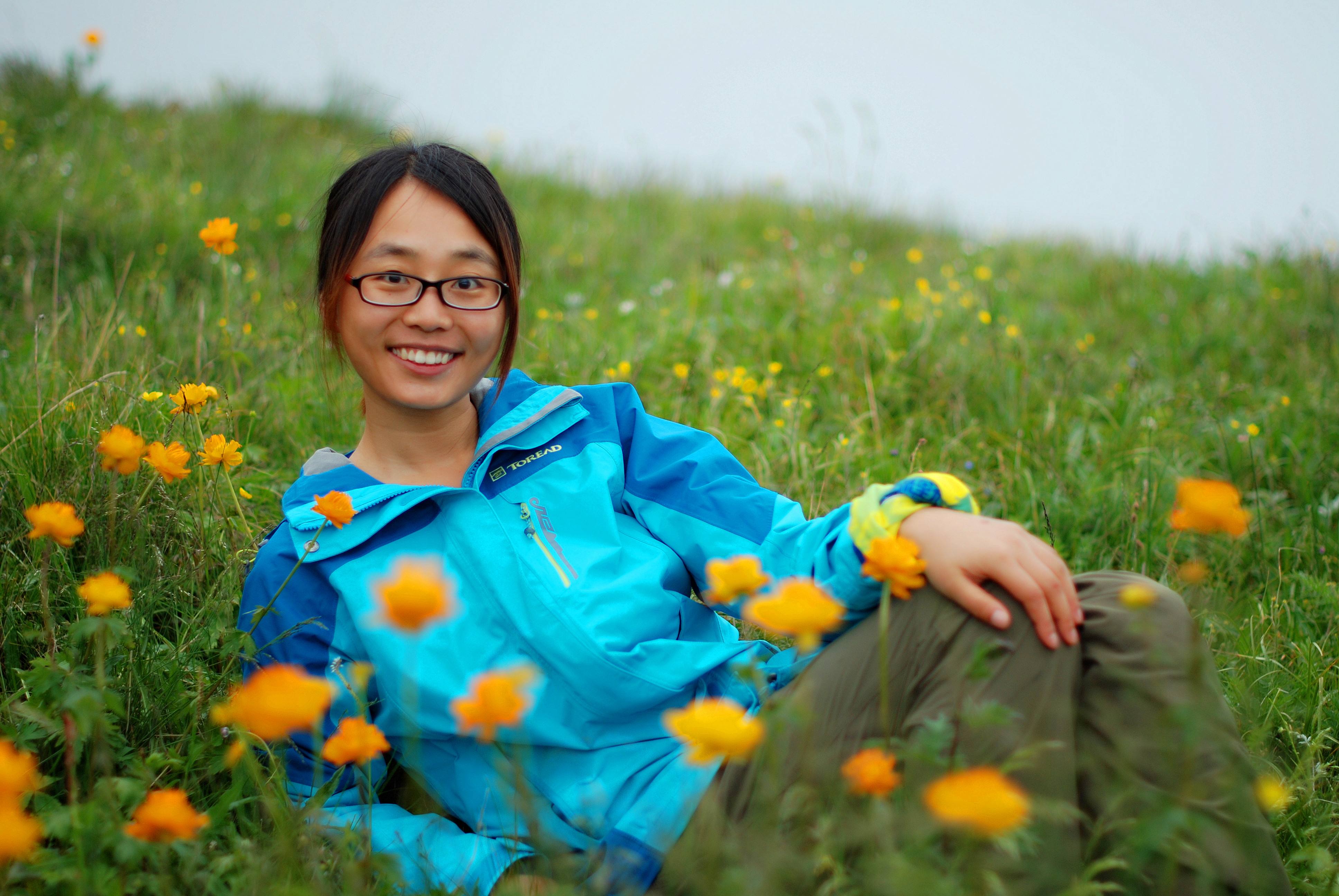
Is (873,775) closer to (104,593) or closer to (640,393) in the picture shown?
(104,593)

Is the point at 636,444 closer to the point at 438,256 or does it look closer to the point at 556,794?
the point at 438,256

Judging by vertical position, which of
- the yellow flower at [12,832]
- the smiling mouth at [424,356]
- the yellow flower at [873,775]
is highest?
the smiling mouth at [424,356]

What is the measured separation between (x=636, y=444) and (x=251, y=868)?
1.00 m

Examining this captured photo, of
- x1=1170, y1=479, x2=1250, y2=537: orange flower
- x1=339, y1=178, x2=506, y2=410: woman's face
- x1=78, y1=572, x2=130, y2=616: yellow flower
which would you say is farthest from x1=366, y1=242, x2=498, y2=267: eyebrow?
x1=1170, y1=479, x2=1250, y2=537: orange flower

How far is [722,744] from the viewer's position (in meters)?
0.82

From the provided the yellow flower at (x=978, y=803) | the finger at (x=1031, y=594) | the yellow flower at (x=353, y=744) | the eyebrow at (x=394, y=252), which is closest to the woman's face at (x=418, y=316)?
the eyebrow at (x=394, y=252)

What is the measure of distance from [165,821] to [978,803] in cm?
83

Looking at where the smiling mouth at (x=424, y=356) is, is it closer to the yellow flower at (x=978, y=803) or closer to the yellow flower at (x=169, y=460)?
the yellow flower at (x=169, y=460)

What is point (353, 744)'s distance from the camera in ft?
3.70

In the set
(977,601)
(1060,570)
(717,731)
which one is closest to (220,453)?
(717,731)

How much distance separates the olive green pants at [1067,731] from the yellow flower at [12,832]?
641 mm

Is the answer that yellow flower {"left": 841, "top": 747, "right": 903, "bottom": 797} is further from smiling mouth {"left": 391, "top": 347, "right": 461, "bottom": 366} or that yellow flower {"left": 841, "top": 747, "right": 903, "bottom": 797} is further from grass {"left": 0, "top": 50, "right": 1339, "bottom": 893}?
smiling mouth {"left": 391, "top": 347, "right": 461, "bottom": 366}

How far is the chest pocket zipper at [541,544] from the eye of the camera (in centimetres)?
154

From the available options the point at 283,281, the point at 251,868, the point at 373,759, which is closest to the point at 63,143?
the point at 283,281
